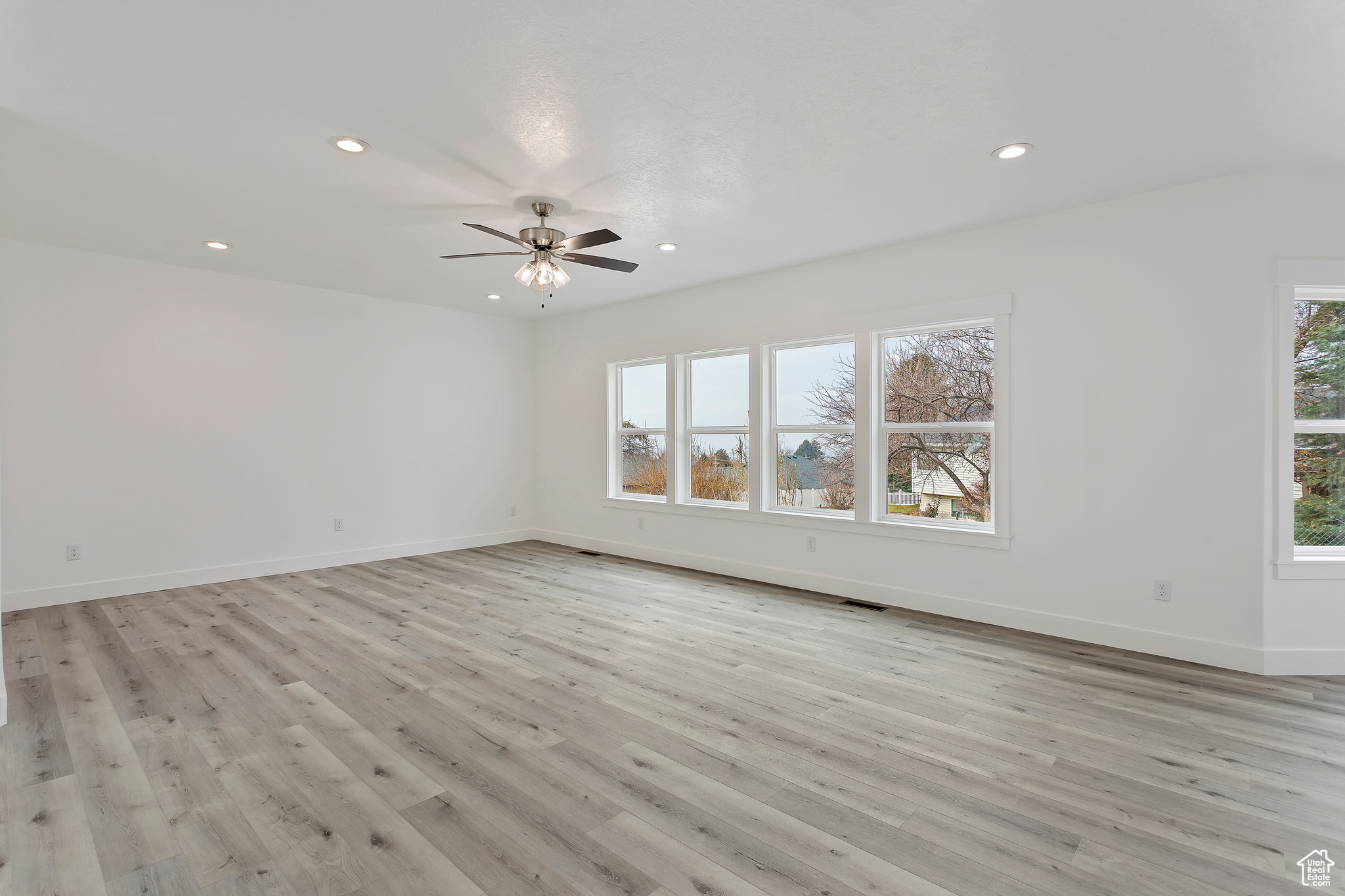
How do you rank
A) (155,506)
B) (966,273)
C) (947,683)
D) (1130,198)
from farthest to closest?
(155,506)
(966,273)
(1130,198)
(947,683)

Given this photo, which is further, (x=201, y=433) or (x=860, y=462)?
(x=201, y=433)

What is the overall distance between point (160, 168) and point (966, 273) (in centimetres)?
486

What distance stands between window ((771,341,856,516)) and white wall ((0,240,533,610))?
357 centimetres

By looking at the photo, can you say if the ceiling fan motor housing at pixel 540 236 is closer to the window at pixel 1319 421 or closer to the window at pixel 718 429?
the window at pixel 718 429

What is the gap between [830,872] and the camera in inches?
69.3

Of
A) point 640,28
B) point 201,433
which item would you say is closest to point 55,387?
point 201,433

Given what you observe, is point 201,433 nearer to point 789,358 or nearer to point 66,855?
point 66,855

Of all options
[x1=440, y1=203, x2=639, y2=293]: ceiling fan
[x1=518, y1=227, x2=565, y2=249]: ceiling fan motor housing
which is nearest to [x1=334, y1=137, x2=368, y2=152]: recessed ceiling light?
[x1=440, y1=203, x2=639, y2=293]: ceiling fan

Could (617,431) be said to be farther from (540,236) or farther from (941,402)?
(941,402)

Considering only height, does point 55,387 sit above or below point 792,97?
below

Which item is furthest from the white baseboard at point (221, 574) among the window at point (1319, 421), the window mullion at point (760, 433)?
the window at point (1319, 421)

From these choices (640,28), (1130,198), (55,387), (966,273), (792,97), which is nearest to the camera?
(640,28)

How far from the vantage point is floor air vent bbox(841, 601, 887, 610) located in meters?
4.52

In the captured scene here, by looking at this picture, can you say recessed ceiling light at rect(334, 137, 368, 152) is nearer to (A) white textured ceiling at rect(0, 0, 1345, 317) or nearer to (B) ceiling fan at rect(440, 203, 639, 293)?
(A) white textured ceiling at rect(0, 0, 1345, 317)
